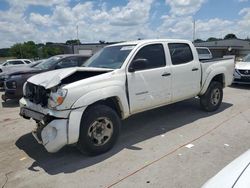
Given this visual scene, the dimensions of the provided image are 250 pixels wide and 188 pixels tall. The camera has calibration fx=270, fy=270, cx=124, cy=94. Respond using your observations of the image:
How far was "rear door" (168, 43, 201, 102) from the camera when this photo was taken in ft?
19.4

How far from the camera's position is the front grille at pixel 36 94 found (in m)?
4.39

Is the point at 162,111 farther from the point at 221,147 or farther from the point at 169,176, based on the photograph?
the point at 169,176

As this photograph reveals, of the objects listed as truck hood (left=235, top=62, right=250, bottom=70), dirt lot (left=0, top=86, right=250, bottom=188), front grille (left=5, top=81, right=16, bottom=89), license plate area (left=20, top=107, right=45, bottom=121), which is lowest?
dirt lot (left=0, top=86, right=250, bottom=188)

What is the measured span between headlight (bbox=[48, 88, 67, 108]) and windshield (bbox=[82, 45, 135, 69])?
4.36 ft

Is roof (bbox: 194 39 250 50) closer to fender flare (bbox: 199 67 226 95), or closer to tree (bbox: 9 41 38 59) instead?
tree (bbox: 9 41 38 59)

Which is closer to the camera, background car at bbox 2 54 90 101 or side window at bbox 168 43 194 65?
side window at bbox 168 43 194 65

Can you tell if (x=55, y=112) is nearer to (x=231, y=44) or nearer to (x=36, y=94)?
(x=36, y=94)

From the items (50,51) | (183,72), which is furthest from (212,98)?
(50,51)

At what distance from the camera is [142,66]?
16.8 ft

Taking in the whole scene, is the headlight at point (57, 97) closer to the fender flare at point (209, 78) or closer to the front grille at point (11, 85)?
the fender flare at point (209, 78)

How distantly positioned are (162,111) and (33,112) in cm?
367

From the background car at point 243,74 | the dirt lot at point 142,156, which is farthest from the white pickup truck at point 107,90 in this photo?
the background car at point 243,74

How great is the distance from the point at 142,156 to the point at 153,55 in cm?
220

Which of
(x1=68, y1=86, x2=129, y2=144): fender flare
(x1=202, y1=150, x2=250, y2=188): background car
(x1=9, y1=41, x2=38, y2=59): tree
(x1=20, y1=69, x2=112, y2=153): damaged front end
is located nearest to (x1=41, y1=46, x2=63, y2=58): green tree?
(x1=9, y1=41, x2=38, y2=59): tree
